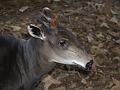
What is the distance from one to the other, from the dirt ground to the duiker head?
1.40m

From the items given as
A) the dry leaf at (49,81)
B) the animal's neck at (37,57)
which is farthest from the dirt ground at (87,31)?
the animal's neck at (37,57)

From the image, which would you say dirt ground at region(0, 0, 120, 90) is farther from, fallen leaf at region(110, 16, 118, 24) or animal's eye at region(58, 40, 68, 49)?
animal's eye at region(58, 40, 68, 49)

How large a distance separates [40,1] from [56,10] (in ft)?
1.56

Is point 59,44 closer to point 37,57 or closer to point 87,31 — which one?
point 37,57

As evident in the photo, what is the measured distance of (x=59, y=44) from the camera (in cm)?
405

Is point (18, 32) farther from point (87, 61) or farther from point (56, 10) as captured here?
point (87, 61)

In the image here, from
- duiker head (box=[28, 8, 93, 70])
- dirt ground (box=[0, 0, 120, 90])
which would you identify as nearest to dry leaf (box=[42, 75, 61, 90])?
dirt ground (box=[0, 0, 120, 90])

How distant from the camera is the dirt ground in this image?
5508 mm

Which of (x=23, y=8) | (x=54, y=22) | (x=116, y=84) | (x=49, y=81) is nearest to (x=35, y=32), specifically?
(x=54, y=22)

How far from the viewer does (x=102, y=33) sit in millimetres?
6488

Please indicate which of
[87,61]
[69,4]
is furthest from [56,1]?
[87,61]

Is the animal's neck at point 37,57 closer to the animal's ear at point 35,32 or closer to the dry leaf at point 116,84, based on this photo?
the animal's ear at point 35,32

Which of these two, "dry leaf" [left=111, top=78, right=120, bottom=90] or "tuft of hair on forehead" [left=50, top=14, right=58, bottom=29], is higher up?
"tuft of hair on forehead" [left=50, top=14, right=58, bottom=29]

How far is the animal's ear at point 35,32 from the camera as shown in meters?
3.98
